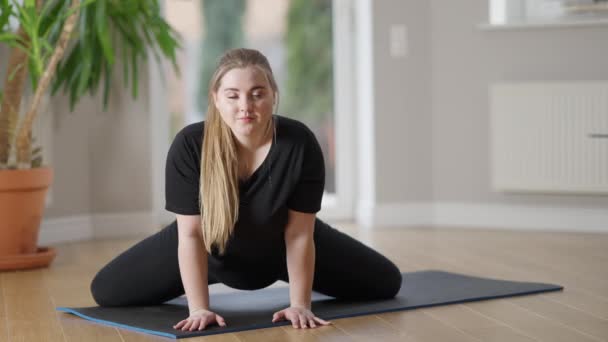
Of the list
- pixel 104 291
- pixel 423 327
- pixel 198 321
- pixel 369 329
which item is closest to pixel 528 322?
pixel 423 327

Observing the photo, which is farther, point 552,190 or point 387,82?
point 387,82

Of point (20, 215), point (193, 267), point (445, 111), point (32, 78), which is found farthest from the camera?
point (445, 111)

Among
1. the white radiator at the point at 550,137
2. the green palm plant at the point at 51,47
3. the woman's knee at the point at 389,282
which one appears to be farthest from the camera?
the white radiator at the point at 550,137

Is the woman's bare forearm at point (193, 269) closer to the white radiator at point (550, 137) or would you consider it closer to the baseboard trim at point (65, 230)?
the baseboard trim at point (65, 230)

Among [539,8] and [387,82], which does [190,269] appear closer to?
[387,82]

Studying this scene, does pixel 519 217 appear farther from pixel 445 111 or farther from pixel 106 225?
pixel 106 225

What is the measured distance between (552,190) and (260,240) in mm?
2266

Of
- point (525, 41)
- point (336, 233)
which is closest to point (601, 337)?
point (336, 233)

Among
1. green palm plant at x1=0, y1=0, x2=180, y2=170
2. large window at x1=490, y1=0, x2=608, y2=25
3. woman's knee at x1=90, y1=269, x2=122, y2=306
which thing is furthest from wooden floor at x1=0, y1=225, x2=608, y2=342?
large window at x1=490, y1=0, x2=608, y2=25

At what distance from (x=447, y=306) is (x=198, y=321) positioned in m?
0.70

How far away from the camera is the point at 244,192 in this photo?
2230mm

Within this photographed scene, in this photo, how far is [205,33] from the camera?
5.31m

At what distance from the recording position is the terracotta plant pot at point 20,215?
10.9ft

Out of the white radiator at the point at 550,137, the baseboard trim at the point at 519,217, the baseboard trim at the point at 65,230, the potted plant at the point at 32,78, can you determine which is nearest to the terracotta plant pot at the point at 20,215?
the potted plant at the point at 32,78
